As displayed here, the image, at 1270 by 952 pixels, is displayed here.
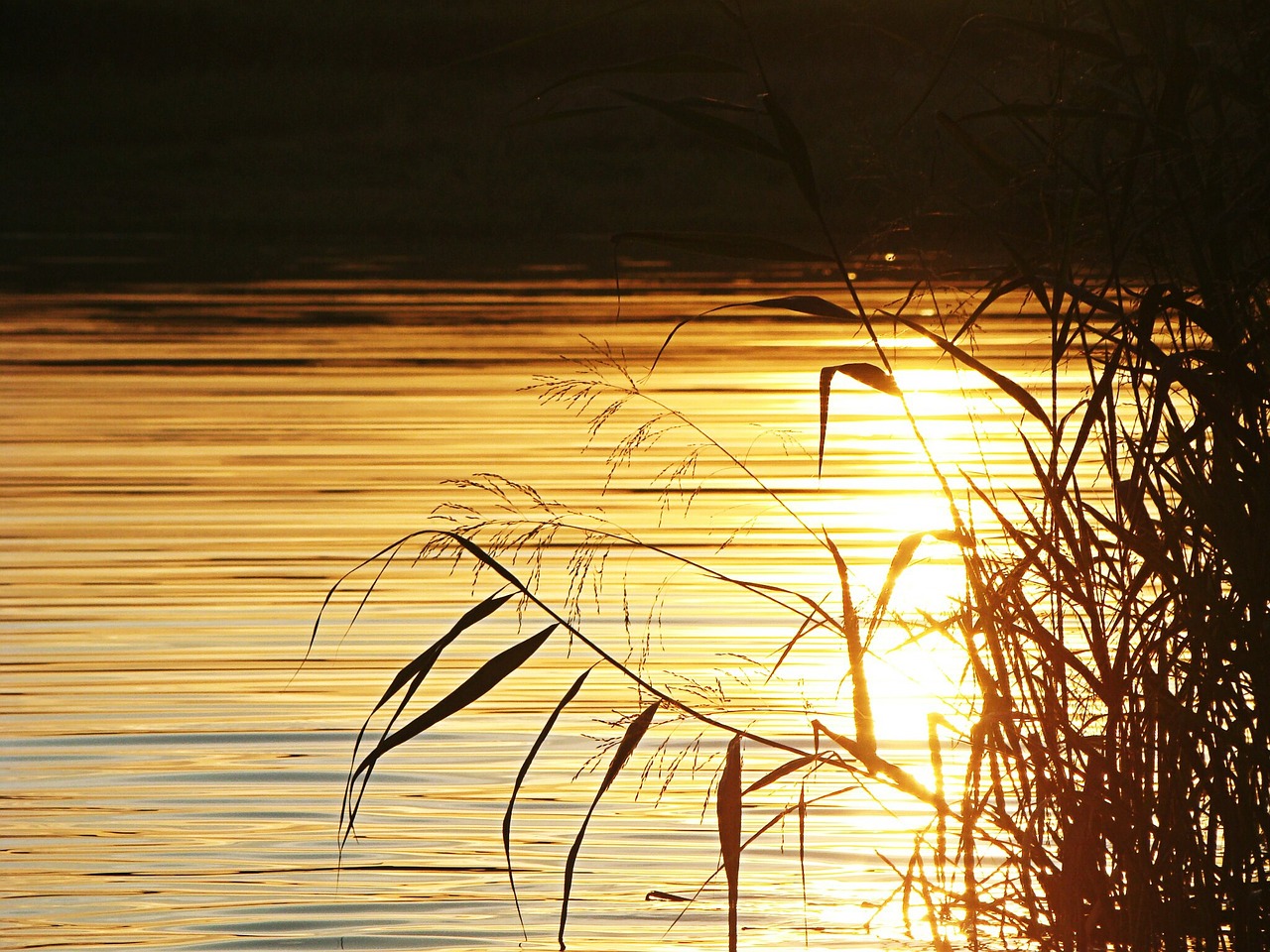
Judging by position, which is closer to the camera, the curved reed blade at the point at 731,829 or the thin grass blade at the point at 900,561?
the curved reed blade at the point at 731,829

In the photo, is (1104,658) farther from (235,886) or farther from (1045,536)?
(235,886)

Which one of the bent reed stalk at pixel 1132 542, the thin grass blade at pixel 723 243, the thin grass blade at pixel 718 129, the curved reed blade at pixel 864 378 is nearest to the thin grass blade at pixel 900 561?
the bent reed stalk at pixel 1132 542

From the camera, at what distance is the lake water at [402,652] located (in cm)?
484

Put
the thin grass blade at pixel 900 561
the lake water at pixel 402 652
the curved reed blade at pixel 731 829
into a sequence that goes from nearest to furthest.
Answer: the curved reed blade at pixel 731 829
the thin grass blade at pixel 900 561
the lake water at pixel 402 652

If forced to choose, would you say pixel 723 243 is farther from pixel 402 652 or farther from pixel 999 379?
pixel 402 652

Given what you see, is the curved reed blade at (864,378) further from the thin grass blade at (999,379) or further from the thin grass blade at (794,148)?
the thin grass blade at (794,148)

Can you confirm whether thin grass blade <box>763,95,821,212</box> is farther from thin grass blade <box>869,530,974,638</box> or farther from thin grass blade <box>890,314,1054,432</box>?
thin grass blade <box>869,530,974,638</box>

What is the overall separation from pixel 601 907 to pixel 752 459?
7442 mm

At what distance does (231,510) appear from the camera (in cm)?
1027

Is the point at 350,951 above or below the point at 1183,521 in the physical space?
below

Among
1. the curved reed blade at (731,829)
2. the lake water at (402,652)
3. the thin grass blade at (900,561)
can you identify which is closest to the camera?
the curved reed blade at (731,829)

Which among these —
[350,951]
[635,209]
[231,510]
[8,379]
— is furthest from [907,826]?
[635,209]

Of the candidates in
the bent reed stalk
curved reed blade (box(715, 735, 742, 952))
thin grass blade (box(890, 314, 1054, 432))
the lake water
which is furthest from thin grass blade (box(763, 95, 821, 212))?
curved reed blade (box(715, 735, 742, 952))

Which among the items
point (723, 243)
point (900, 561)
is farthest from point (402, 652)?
point (723, 243)
